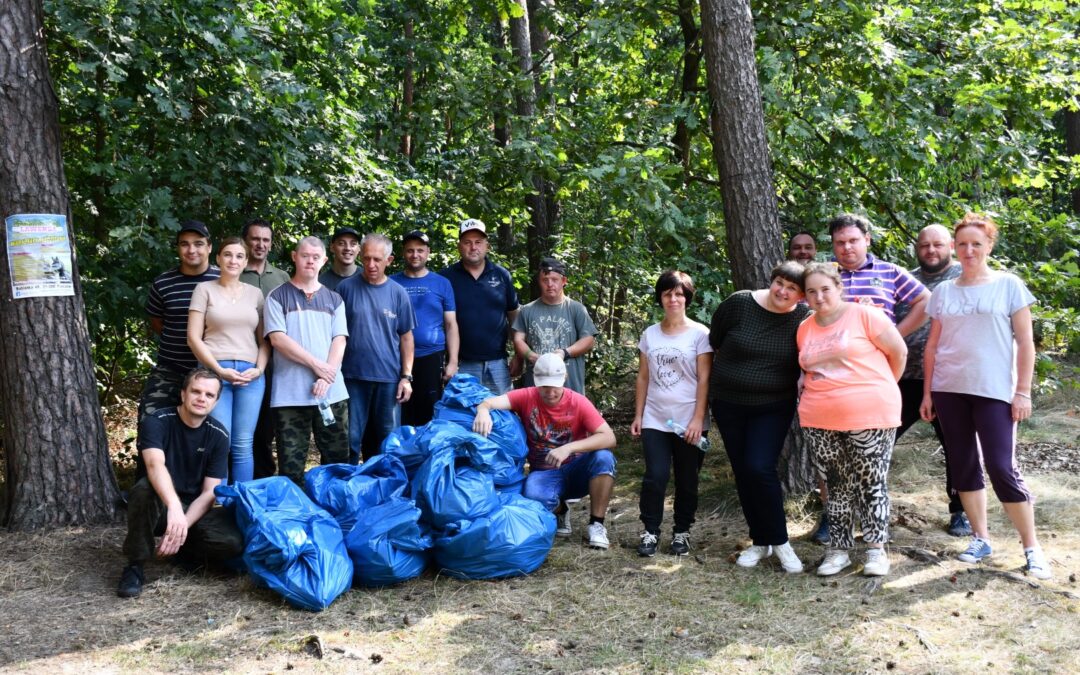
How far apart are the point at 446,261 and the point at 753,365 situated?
3733mm

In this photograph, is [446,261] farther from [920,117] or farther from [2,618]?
[2,618]

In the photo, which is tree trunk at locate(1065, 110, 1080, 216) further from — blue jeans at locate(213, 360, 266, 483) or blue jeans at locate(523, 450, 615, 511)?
blue jeans at locate(213, 360, 266, 483)

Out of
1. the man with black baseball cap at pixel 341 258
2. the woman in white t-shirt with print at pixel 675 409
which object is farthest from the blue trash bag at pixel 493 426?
the man with black baseball cap at pixel 341 258

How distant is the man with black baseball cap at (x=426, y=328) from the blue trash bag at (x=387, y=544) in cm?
147

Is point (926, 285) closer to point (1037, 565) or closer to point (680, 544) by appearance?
point (1037, 565)

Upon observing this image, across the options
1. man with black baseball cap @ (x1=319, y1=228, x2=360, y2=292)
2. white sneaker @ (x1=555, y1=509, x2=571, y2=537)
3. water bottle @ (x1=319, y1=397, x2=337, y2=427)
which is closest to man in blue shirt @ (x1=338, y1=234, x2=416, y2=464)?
man with black baseball cap @ (x1=319, y1=228, x2=360, y2=292)

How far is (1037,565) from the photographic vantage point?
165 inches

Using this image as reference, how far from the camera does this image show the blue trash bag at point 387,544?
4.11 meters

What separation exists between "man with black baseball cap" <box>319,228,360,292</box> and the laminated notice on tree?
57.4 inches

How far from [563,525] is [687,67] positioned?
405cm

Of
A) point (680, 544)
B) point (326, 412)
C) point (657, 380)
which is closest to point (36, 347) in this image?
point (326, 412)

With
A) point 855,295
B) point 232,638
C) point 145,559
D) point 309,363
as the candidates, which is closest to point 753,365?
point 855,295

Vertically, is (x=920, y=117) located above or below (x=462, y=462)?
above

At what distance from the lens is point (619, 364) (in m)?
7.61
